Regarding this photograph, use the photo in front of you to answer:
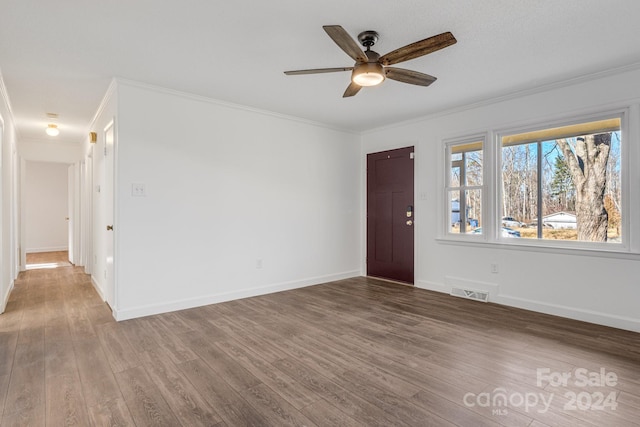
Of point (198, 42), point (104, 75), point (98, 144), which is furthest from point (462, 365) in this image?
point (98, 144)

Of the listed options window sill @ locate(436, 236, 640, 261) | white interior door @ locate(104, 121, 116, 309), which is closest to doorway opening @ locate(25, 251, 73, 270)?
white interior door @ locate(104, 121, 116, 309)

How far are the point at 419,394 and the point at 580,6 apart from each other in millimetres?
2754

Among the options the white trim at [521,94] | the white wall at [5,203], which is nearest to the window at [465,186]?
the white trim at [521,94]

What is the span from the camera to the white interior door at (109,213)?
11.9ft

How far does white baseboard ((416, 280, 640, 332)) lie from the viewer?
3.17 metres

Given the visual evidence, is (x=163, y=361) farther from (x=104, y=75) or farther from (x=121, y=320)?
(x=104, y=75)

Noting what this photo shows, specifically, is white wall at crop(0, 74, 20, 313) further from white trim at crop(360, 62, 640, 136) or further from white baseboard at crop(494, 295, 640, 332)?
white baseboard at crop(494, 295, 640, 332)

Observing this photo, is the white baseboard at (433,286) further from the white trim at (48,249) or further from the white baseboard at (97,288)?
the white trim at (48,249)

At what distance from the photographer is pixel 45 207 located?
28.9ft

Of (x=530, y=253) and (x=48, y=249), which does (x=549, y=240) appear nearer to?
(x=530, y=253)

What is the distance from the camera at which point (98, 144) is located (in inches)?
183

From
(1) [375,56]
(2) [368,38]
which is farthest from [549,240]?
(2) [368,38]

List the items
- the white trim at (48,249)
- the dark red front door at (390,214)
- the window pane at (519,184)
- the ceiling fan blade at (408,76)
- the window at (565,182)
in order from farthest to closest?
the white trim at (48,249) → the dark red front door at (390,214) → the window pane at (519,184) → the window at (565,182) → the ceiling fan blade at (408,76)

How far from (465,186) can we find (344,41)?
304 centimetres
